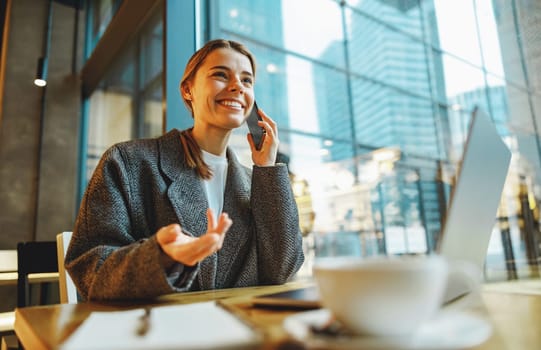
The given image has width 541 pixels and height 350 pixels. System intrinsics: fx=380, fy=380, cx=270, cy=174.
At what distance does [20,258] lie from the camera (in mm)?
1489

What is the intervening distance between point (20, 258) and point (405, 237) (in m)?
1.98

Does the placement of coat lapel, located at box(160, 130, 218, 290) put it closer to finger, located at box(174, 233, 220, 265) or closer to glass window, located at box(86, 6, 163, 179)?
finger, located at box(174, 233, 220, 265)

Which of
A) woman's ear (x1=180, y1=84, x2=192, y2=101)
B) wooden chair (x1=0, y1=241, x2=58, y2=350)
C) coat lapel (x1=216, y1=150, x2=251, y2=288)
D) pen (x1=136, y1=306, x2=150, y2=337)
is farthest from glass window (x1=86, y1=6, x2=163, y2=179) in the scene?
pen (x1=136, y1=306, x2=150, y2=337)

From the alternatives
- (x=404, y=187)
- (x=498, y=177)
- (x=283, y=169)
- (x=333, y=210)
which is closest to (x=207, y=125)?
(x=283, y=169)

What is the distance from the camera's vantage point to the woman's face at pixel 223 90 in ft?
3.62

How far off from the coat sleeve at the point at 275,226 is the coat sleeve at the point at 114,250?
0.31 meters

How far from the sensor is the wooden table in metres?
0.36

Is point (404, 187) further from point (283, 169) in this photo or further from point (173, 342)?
point (173, 342)

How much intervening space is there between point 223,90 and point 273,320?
0.81m

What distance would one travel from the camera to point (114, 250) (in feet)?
2.33

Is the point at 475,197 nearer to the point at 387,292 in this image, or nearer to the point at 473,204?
the point at 473,204

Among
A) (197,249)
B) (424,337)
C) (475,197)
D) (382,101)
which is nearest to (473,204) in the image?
(475,197)

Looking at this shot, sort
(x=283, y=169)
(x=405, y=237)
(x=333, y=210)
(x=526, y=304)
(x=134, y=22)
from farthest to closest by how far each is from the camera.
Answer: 1. (x=333, y=210)
2. (x=134, y=22)
3. (x=405, y=237)
4. (x=283, y=169)
5. (x=526, y=304)

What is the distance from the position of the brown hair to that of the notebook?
59 cm
